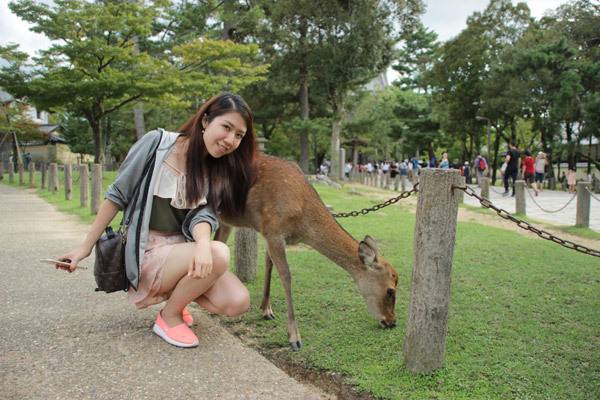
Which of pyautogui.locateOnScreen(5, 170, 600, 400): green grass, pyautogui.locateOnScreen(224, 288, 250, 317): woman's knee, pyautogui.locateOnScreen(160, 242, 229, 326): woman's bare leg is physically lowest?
pyautogui.locateOnScreen(5, 170, 600, 400): green grass

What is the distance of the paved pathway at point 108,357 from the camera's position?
2744 mm

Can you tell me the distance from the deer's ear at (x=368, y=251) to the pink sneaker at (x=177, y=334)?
4.56ft

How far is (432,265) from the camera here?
9.68 ft

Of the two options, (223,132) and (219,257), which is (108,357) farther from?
(223,132)

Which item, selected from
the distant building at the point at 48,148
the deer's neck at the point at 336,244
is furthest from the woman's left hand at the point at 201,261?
the distant building at the point at 48,148

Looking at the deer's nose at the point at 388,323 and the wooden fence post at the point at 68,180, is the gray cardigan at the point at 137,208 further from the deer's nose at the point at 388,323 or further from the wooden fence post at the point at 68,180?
the wooden fence post at the point at 68,180

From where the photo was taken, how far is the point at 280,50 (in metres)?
28.2

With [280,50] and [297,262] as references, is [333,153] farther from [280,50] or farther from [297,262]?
[297,262]

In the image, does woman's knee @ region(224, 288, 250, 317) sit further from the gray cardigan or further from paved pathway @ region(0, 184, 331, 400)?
the gray cardigan

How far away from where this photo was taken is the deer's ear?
12.3ft

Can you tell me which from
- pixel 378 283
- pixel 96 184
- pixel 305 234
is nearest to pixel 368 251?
pixel 378 283

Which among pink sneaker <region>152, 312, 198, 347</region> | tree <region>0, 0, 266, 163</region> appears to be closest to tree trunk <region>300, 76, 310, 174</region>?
tree <region>0, 0, 266, 163</region>

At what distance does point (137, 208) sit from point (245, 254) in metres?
2.03

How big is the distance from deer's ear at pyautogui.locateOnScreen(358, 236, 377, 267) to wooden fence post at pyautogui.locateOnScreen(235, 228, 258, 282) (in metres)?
1.61
